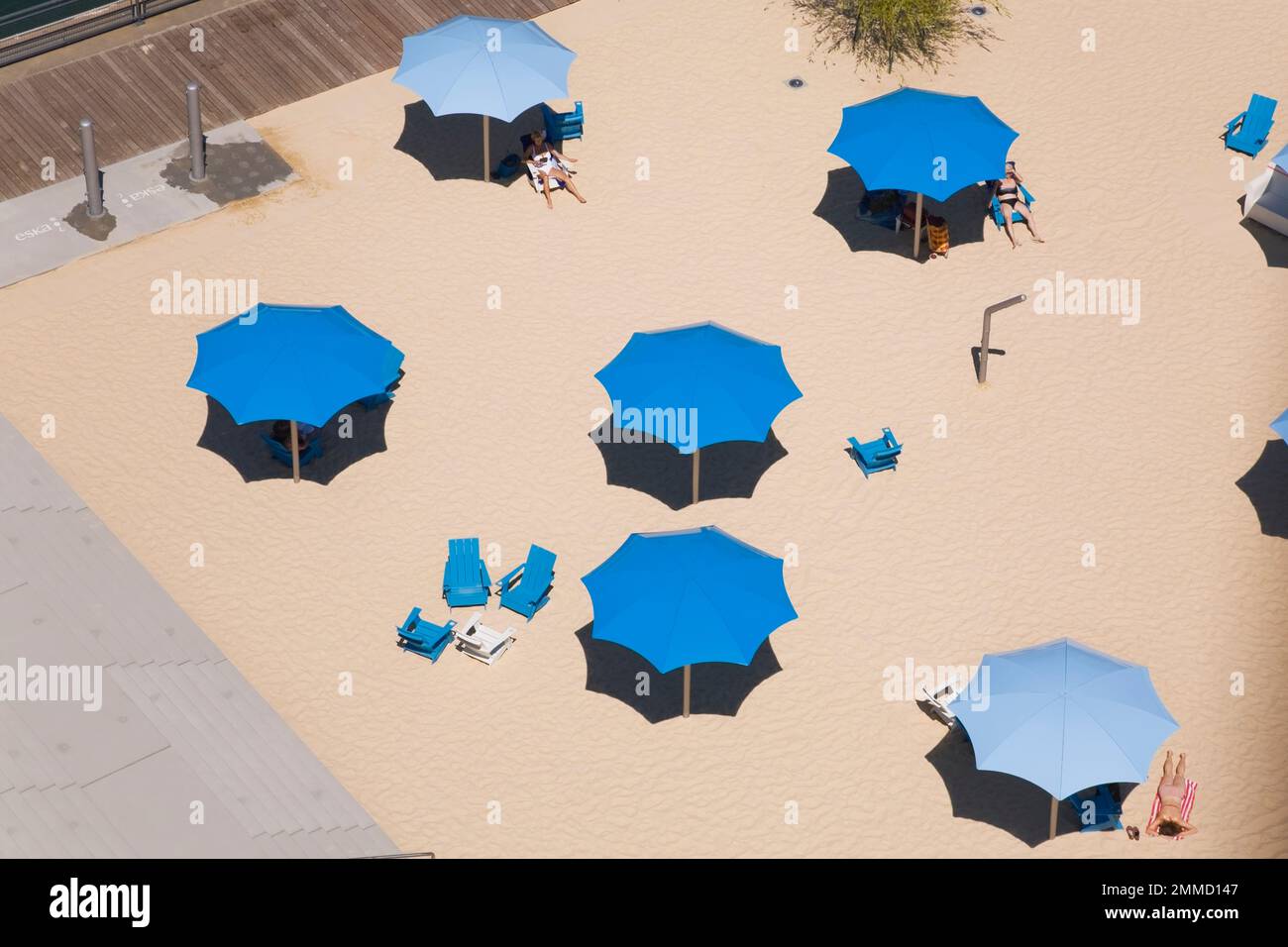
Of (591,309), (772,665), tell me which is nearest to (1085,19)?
(591,309)

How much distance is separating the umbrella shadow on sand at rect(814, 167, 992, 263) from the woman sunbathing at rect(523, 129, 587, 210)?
11.5 feet

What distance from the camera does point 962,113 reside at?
2923cm

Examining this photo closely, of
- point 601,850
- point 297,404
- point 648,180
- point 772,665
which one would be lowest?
point 601,850

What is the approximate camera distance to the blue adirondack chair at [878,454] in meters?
26.2

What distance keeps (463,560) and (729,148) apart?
8.89 metres

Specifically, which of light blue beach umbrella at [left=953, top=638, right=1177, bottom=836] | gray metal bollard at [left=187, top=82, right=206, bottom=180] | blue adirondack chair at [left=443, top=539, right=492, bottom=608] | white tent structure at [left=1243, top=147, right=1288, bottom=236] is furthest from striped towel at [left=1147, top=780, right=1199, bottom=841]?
gray metal bollard at [left=187, top=82, right=206, bottom=180]

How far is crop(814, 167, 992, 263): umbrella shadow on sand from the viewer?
97.1 feet

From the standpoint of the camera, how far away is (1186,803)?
2284 cm

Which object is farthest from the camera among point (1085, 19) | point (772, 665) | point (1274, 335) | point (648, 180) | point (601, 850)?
point (1085, 19)

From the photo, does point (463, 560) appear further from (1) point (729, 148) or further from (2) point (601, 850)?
(1) point (729, 148)

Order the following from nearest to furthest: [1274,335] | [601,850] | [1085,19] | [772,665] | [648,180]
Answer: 1. [601,850]
2. [772,665]
3. [1274,335]
4. [648,180]
5. [1085,19]

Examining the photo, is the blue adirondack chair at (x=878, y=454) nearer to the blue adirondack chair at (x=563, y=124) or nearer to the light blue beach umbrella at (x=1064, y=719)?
the light blue beach umbrella at (x=1064, y=719)

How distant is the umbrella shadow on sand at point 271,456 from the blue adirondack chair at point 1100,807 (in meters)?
9.46
